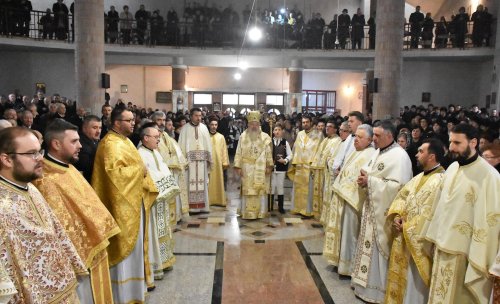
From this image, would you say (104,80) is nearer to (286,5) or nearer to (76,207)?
(76,207)

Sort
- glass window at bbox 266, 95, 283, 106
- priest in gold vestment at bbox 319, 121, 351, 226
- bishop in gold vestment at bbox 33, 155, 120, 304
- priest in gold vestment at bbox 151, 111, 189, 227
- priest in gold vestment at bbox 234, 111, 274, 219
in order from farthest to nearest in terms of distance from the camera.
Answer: glass window at bbox 266, 95, 283, 106 < priest in gold vestment at bbox 234, 111, 274, 219 < priest in gold vestment at bbox 151, 111, 189, 227 < priest in gold vestment at bbox 319, 121, 351, 226 < bishop in gold vestment at bbox 33, 155, 120, 304

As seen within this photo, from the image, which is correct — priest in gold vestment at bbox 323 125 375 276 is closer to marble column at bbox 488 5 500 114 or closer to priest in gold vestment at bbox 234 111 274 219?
priest in gold vestment at bbox 234 111 274 219

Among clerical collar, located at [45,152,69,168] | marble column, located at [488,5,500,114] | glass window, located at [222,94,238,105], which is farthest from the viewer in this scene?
glass window, located at [222,94,238,105]

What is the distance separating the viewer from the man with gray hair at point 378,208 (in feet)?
14.8

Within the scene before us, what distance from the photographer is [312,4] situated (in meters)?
22.2

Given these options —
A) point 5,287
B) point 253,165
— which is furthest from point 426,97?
point 5,287

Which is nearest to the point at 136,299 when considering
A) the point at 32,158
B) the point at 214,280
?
the point at 214,280

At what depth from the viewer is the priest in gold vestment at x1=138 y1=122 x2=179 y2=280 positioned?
486 centimetres

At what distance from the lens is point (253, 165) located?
784cm

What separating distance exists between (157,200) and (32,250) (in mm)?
2375

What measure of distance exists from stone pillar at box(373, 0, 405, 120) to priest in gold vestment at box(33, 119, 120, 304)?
1111 centimetres

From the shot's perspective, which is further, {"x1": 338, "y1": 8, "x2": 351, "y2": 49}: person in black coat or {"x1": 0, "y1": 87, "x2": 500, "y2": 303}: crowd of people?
{"x1": 338, "y1": 8, "x2": 351, "y2": 49}: person in black coat

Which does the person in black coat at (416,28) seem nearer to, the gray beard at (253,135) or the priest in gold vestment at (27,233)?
the gray beard at (253,135)

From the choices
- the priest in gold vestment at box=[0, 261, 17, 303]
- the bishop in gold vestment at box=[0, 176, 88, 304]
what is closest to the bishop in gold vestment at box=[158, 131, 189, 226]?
the bishop in gold vestment at box=[0, 176, 88, 304]
